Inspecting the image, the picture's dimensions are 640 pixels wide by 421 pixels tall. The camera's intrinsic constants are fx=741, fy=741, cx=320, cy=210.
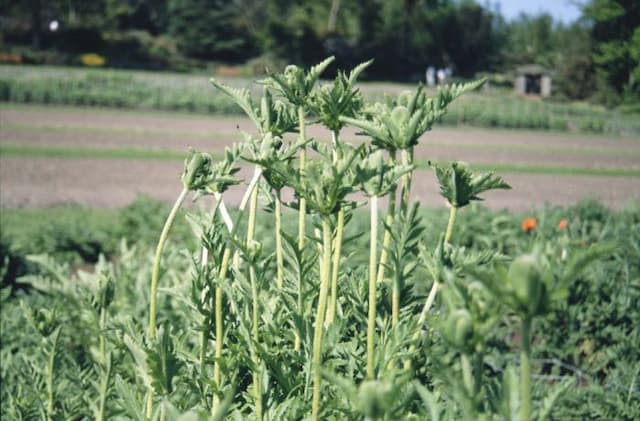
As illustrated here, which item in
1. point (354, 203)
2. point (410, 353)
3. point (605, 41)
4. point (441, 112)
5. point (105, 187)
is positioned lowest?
point (105, 187)

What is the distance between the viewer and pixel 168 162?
48.0 feet

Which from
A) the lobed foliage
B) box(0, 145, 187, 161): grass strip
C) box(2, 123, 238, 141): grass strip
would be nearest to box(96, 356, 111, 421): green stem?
the lobed foliage

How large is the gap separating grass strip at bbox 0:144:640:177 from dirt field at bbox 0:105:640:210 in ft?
1.08

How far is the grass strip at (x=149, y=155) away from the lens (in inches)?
571

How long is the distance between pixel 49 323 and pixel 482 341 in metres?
1.10

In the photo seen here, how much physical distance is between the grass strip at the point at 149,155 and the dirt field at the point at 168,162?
331 mm

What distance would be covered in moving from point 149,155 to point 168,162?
67 cm

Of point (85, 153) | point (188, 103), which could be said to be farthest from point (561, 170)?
point (188, 103)

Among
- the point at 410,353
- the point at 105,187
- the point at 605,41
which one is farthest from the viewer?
the point at 605,41

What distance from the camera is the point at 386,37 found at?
5647cm

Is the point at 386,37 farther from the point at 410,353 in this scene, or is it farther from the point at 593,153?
the point at 410,353

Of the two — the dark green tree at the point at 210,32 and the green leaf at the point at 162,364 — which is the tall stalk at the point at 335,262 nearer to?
the green leaf at the point at 162,364

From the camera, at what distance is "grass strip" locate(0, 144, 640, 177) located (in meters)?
14.5

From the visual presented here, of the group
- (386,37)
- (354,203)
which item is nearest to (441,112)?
(354,203)
